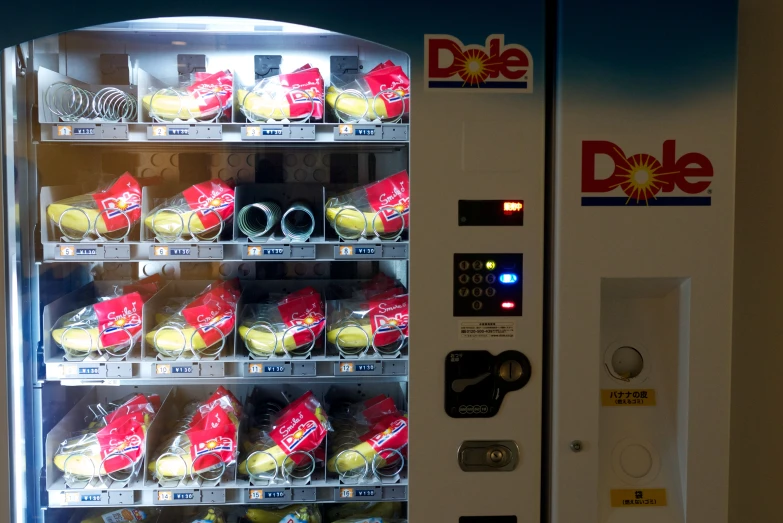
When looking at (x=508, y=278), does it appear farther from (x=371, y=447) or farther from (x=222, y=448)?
(x=222, y=448)

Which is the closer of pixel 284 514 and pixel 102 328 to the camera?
pixel 102 328

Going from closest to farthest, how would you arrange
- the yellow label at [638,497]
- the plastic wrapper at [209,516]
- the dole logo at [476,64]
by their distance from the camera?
the dole logo at [476,64], the yellow label at [638,497], the plastic wrapper at [209,516]

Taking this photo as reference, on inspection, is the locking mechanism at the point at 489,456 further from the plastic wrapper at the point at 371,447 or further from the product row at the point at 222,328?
the product row at the point at 222,328

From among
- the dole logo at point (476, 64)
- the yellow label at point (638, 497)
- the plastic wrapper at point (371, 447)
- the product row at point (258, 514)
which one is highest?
the dole logo at point (476, 64)

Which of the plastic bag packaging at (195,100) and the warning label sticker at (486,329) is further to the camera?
the plastic bag packaging at (195,100)

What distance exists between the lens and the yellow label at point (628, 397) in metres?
1.95

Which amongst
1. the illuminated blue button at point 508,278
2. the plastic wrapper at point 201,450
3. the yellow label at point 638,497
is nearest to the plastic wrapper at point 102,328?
the plastic wrapper at point 201,450

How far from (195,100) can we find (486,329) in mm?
1091

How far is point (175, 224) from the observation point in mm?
2107

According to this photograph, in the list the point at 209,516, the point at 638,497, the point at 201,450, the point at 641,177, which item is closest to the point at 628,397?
the point at 638,497

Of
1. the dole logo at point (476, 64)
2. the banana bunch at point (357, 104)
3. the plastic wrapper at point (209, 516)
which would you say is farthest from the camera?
the plastic wrapper at point (209, 516)

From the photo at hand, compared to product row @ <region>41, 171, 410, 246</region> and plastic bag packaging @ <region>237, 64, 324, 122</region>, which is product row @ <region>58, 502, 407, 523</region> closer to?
product row @ <region>41, 171, 410, 246</region>

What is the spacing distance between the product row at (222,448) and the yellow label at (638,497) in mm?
622

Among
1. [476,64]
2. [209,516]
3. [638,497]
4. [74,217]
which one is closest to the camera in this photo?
[476,64]
